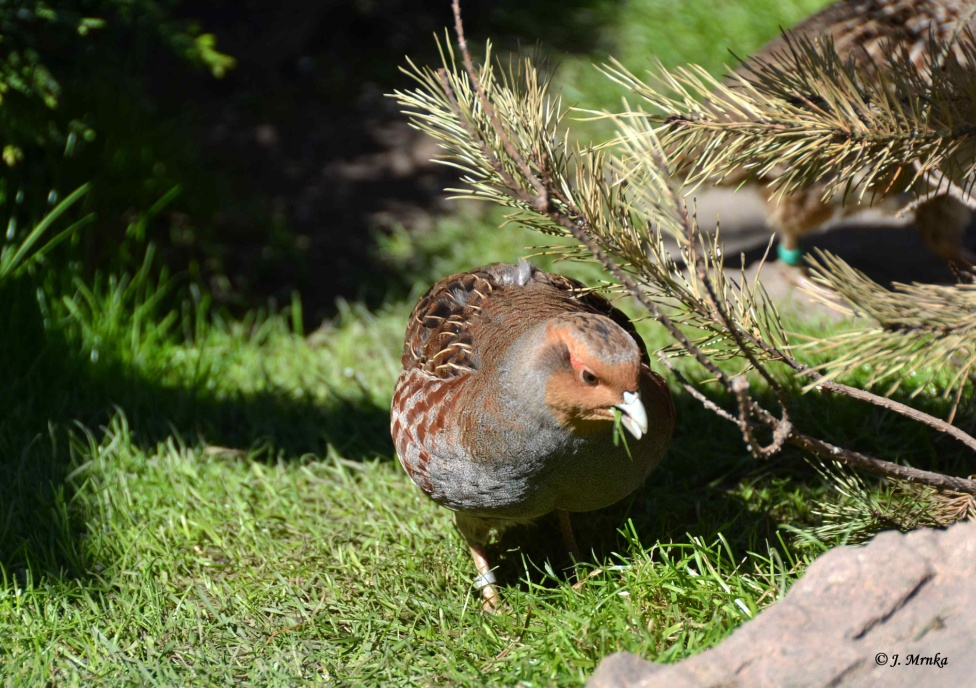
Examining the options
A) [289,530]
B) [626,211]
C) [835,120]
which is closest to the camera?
[835,120]

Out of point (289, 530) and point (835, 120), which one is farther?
point (289, 530)

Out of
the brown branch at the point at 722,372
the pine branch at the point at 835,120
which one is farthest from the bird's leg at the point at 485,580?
the pine branch at the point at 835,120

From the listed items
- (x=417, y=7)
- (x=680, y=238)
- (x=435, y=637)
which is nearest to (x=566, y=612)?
(x=435, y=637)

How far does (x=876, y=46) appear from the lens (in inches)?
156

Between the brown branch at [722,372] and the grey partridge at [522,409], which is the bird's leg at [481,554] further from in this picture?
the brown branch at [722,372]

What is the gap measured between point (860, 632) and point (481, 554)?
4.58 feet

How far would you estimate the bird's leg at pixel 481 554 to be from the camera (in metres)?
3.01

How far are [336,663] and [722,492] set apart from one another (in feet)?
5.20

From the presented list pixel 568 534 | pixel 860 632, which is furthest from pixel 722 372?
pixel 568 534

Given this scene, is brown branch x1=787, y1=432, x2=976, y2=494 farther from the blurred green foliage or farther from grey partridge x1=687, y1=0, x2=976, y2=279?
the blurred green foliage

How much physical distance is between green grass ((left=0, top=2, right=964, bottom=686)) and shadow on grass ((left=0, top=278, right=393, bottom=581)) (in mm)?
11

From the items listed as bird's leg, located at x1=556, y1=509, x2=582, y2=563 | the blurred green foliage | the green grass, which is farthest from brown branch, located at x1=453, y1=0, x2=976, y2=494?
the blurred green foliage

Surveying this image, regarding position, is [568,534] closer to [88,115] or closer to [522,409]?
[522,409]

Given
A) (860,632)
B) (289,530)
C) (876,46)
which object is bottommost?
(289,530)
